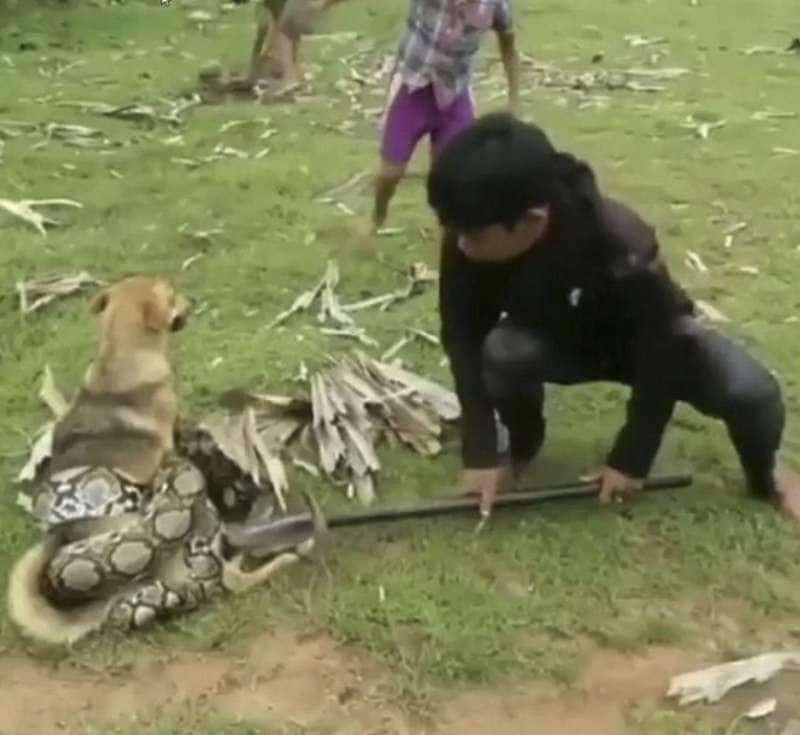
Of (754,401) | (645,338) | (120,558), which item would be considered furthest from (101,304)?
(754,401)

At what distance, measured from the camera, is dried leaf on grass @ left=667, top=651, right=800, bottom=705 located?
3268 mm

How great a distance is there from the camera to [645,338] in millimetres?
3824

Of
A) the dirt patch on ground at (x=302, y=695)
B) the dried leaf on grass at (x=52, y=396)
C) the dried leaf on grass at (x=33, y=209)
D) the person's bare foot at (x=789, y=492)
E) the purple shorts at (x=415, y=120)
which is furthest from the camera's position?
the dried leaf on grass at (x=33, y=209)

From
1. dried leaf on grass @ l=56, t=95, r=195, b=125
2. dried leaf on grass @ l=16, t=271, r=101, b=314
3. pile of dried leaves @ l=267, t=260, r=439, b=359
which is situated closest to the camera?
pile of dried leaves @ l=267, t=260, r=439, b=359

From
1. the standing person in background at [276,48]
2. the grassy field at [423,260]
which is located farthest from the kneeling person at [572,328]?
the standing person in background at [276,48]

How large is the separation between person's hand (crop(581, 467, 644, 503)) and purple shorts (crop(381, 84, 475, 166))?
6.62 feet

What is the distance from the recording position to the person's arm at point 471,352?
3.92m

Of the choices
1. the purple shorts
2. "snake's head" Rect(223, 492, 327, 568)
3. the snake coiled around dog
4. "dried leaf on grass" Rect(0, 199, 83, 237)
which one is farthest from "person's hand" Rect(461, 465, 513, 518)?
"dried leaf on grass" Rect(0, 199, 83, 237)

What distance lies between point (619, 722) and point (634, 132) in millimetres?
4886

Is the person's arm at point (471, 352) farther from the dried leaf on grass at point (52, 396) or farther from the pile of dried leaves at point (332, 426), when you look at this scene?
the dried leaf on grass at point (52, 396)

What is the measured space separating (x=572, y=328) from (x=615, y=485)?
408 millimetres

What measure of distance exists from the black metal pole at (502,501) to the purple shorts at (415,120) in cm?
196

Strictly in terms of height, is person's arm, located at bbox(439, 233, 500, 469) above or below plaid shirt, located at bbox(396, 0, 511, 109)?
below

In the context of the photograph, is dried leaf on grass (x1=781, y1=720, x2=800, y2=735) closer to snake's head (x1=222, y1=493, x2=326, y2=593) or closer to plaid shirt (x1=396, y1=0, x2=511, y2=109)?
snake's head (x1=222, y1=493, x2=326, y2=593)
